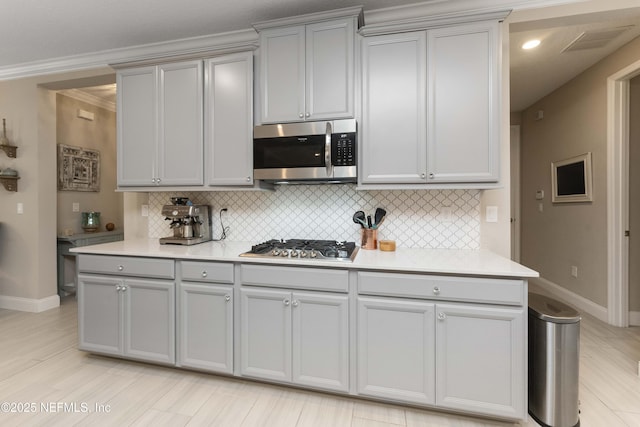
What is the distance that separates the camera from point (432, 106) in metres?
2.04

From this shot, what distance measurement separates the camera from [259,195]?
2.75m

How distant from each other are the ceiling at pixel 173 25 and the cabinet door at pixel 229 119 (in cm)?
38

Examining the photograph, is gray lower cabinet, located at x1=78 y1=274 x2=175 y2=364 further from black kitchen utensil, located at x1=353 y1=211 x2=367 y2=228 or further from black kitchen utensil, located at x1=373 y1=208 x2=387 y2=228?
black kitchen utensil, located at x1=373 y1=208 x2=387 y2=228

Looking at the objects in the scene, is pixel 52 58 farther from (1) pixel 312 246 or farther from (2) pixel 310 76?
(1) pixel 312 246

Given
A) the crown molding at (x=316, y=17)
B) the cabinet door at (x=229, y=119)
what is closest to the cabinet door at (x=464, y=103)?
the crown molding at (x=316, y=17)

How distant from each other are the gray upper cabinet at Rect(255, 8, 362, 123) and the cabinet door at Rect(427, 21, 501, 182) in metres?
0.55

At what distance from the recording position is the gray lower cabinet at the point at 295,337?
1.90 meters

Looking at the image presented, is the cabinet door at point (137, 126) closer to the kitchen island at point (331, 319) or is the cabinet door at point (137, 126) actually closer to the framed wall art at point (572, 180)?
the kitchen island at point (331, 319)

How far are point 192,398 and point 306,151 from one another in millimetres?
1772

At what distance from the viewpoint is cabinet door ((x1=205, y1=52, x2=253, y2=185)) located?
2340 millimetres

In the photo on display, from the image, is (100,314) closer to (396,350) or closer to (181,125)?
(181,125)

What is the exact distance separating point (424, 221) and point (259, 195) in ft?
4.56

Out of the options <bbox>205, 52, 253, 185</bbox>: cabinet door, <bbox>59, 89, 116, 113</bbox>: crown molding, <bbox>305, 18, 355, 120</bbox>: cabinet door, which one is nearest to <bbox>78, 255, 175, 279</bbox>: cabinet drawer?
<bbox>205, 52, 253, 185</bbox>: cabinet door

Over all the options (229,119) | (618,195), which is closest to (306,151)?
(229,119)
